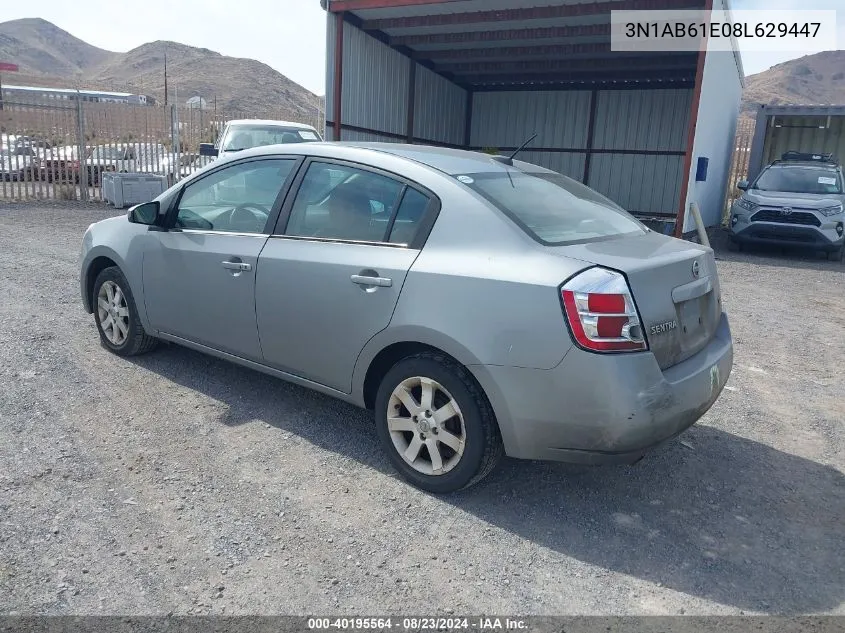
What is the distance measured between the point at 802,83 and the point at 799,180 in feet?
308

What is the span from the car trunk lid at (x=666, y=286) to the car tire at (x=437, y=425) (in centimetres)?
75

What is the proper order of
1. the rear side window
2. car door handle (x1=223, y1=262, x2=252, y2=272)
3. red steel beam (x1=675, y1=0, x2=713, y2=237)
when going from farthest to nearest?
red steel beam (x1=675, y1=0, x2=713, y2=237)
car door handle (x1=223, y1=262, x2=252, y2=272)
the rear side window

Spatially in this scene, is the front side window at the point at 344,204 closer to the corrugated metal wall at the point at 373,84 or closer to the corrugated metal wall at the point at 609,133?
the corrugated metal wall at the point at 373,84

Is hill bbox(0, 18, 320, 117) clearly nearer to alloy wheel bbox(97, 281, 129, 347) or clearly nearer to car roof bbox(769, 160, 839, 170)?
car roof bbox(769, 160, 839, 170)

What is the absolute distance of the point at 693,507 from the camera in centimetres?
325

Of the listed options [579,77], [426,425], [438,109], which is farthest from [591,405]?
[579,77]

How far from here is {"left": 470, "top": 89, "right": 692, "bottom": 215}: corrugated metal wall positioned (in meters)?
17.5

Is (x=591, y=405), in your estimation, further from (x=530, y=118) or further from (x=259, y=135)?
(x=530, y=118)

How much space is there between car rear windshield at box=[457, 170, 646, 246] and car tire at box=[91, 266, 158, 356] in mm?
2690

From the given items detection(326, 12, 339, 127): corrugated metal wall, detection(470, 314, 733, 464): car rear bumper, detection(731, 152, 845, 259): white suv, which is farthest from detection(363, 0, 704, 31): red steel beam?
detection(470, 314, 733, 464): car rear bumper

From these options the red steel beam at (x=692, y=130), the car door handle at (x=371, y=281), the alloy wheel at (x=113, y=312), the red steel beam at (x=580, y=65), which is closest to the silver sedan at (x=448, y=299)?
the car door handle at (x=371, y=281)

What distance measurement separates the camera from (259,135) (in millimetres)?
12016

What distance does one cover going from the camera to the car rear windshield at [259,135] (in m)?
11.9

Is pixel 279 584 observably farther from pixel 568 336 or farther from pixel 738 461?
pixel 738 461
